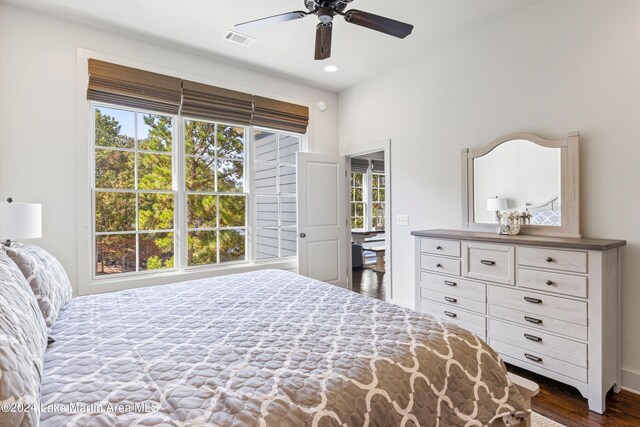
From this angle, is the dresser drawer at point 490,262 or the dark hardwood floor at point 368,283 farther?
the dark hardwood floor at point 368,283

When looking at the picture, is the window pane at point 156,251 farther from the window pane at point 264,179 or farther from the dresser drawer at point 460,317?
the dresser drawer at point 460,317

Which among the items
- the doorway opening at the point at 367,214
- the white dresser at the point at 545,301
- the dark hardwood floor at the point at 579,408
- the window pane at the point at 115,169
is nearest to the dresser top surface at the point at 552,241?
the white dresser at the point at 545,301

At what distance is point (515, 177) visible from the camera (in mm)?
2867

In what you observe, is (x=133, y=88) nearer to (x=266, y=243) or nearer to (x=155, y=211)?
(x=155, y=211)

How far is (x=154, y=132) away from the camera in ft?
11.3

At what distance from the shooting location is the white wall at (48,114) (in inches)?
106

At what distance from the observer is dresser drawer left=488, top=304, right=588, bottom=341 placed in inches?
84.0

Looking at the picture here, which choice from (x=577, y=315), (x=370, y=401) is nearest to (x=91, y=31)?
(x=370, y=401)

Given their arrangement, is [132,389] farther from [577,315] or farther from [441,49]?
[441,49]

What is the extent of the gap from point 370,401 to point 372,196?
22.0ft

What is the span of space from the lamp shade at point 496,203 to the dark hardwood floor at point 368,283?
208 cm

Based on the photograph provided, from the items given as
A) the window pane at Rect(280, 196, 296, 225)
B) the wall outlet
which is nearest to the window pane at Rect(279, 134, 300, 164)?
the window pane at Rect(280, 196, 296, 225)

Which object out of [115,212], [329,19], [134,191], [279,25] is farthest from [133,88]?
[329,19]

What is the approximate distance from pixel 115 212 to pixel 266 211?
5.41 ft
